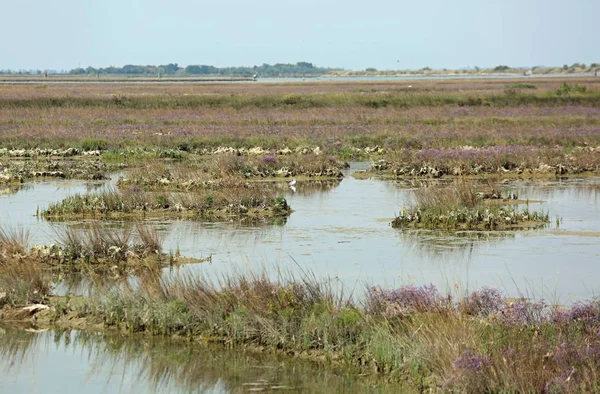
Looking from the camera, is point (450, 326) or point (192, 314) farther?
point (192, 314)

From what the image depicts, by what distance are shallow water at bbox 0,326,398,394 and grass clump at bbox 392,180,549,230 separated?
9.30 metres

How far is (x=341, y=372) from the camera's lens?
1089 centimetres

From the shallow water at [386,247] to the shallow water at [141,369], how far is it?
1714 mm

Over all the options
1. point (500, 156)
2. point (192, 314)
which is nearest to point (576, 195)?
point (500, 156)

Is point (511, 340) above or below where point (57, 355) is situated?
above

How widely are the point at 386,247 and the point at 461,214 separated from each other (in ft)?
8.73

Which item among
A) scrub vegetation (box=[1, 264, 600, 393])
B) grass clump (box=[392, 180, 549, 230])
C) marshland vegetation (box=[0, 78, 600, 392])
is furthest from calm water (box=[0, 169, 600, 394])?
grass clump (box=[392, 180, 549, 230])

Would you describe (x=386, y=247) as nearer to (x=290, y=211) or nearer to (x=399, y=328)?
(x=290, y=211)

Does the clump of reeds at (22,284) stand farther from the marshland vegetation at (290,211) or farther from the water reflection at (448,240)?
the water reflection at (448,240)

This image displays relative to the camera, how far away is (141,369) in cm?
1141

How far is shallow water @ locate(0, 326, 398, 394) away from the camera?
10.7 meters

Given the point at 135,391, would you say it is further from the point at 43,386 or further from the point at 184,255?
the point at 184,255

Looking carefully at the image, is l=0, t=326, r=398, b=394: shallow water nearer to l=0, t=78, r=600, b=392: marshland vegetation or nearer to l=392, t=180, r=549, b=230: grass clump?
l=0, t=78, r=600, b=392: marshland vegetation

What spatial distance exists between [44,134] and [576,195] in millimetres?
24596
